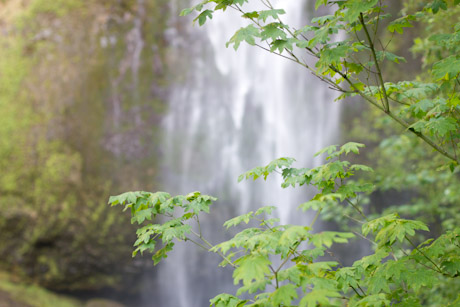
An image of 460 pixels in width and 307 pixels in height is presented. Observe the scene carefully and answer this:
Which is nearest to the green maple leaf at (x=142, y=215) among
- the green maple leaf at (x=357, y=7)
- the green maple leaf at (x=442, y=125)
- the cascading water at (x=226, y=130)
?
the green maple leaf at (x=357, y=7)

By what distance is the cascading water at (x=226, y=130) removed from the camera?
604 centimetres

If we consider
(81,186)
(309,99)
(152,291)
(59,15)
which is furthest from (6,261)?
(309,99)

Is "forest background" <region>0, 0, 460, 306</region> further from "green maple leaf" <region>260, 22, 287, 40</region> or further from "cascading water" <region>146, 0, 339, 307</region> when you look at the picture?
"green maple leaf" <region>260, 22, 287, 40</region>

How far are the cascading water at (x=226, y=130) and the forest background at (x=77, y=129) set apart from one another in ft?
1.08

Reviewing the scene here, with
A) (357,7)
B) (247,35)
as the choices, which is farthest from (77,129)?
(357,7)

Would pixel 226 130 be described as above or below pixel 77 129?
below

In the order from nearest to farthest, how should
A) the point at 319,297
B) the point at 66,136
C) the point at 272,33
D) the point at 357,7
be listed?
the point at 319,297
the point at 357,7
the point at 272,33
the point at 66,136

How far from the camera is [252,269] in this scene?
1062 millimetres

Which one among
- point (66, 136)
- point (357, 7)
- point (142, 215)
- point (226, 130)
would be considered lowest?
point (142, 215)

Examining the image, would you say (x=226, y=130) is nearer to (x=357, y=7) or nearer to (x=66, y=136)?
(x=66, y=136)

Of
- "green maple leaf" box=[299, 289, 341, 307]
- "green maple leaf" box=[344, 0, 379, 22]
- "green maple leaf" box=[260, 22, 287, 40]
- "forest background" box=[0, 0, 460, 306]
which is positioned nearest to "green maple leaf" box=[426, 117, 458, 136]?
"green maple leaf" box=[344, 0, 379, 22]

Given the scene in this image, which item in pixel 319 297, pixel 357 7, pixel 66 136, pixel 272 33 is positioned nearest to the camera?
pixel 319 297

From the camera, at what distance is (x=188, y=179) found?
6449 millimetres

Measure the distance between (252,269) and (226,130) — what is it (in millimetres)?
5402
